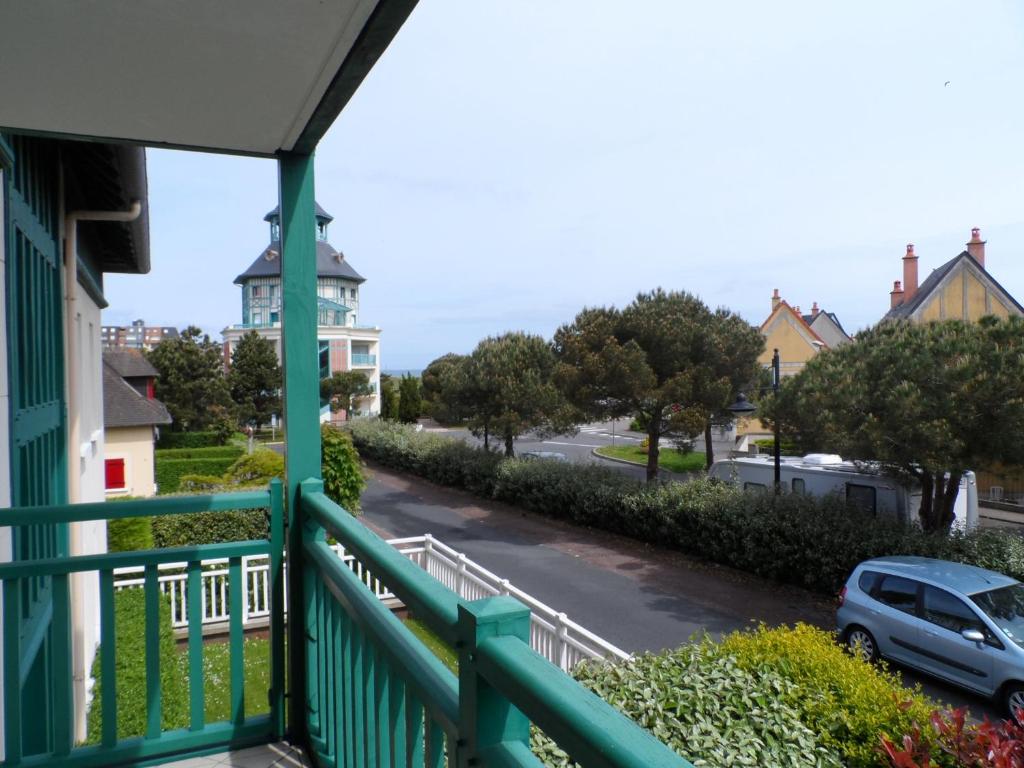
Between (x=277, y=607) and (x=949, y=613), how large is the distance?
7.93 metres

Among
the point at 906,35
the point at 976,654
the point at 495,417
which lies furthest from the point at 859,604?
the point at 495,417

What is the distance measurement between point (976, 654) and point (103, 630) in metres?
8.29

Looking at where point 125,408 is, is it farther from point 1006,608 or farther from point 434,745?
point 434,745

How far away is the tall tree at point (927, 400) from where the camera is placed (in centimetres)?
1006

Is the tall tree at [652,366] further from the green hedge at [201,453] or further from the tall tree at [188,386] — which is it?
the tall tree at [188,386]

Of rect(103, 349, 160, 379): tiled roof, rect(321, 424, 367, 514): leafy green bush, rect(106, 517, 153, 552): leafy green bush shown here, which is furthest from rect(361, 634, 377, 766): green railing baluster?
rect(103, 349, 160, 379): tiled roof

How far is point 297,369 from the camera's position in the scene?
244 centimetres

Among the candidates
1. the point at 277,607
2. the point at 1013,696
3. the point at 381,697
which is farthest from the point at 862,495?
the point at 381,697

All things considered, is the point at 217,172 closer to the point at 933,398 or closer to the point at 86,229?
the point at 86,229

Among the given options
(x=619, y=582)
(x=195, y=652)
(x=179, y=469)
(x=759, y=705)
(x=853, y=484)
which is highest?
(x=195, y=652)

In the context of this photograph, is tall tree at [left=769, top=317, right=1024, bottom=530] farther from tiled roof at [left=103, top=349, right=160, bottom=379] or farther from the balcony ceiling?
tiled roof at [left=103, top=349, right=160, bottom=379]

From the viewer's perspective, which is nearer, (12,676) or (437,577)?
(12,676)

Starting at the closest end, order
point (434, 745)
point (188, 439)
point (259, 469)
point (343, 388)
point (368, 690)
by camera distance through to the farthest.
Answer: point (434, 745) < point (368, 690) < point (259, 469) < point (188, 439) < point (343, 388)

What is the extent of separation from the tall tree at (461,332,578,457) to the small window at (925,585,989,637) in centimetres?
1276
